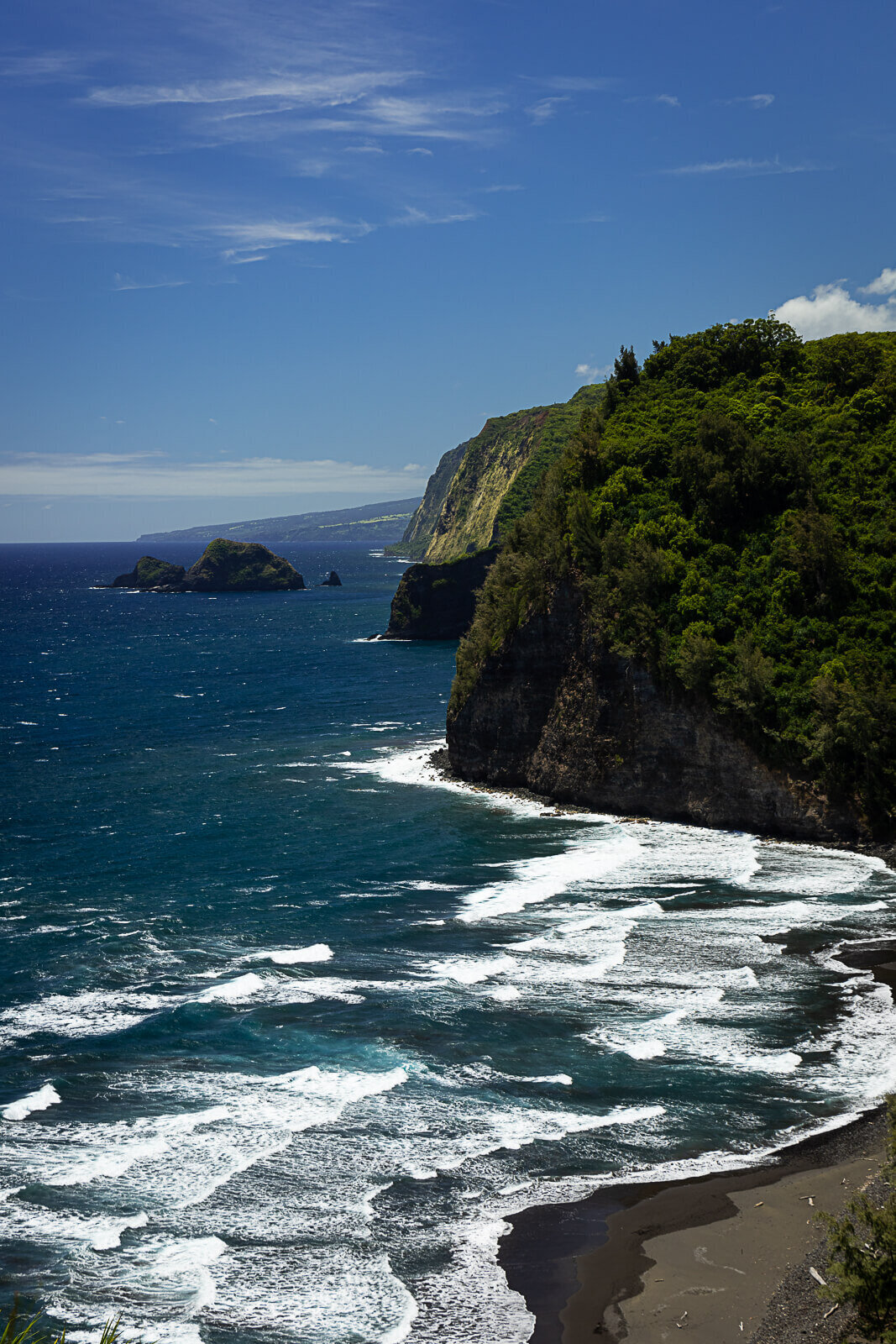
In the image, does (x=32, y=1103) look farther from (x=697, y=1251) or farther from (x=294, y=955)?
(x=697, y=1251)

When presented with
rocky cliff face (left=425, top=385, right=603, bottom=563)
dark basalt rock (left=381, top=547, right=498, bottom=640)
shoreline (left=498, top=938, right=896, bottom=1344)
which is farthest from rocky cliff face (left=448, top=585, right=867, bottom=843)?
rocky cliff face (left=425, top=385, right=603, bottom=563)

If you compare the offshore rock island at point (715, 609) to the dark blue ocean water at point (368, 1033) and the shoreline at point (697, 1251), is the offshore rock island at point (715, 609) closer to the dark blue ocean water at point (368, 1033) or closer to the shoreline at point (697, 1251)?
the dark blue ocean water at point (368, 1033)

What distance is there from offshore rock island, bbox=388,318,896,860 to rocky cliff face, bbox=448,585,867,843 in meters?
0.11

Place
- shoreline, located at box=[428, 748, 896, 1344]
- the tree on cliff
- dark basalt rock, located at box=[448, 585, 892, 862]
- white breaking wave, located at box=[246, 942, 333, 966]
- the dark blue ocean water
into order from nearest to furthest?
the tree on cliff < shoreline, located at box=[428, 748, 896, 1344] < the dark blue ocean water < white breaking wave, located at box=[246, 942, 333, 966] < dark basalt rock, located at box=[448, 585, 892, 862]

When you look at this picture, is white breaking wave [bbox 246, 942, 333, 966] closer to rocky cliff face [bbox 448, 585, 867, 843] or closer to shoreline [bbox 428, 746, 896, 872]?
shoreline [bbox 428, 746, 896, 872]

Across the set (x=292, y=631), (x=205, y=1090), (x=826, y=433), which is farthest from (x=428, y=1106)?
(x=292, y=631)

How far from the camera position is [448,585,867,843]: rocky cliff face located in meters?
49.2

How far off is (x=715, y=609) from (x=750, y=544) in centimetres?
522

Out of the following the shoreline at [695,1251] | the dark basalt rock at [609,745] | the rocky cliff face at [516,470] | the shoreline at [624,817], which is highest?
the rocky cliff face at [516,470]

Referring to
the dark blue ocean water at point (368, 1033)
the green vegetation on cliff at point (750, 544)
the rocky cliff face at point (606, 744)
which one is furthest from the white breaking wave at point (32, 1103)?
the green vegetation on cliff at point (750, 544)

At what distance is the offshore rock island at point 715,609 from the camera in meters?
48.4

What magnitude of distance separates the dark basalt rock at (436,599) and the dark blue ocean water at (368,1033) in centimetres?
7906

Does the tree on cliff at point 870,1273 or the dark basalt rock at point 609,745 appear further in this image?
the dark basalt rock at point 609,745

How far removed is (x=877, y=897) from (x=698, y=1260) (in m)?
23.6
